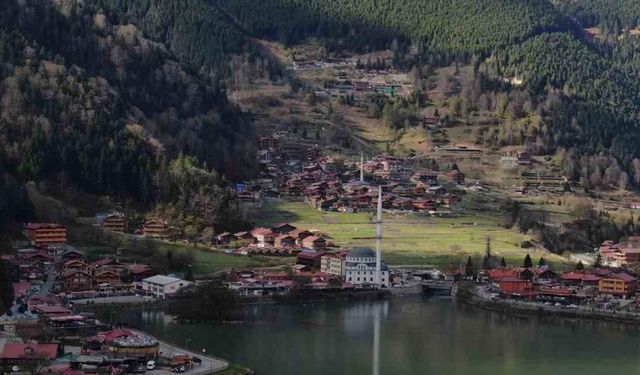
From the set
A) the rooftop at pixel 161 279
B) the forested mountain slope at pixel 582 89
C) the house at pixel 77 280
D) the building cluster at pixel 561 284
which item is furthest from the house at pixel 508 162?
the house at pixel 77 280

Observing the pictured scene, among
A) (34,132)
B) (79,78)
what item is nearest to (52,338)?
(34,132)

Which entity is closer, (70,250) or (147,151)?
(70,250)

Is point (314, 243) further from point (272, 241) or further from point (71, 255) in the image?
point (71, 255)

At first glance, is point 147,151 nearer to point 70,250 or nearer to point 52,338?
point 70,250

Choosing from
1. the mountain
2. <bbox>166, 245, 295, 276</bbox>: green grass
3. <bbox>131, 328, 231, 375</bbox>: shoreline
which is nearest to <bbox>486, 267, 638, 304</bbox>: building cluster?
<bbox>166, 245, 295, 276</bbox>: green grass

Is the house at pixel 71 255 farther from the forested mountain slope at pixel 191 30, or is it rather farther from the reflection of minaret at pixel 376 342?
the forested mountain slope at pixel 191 30
